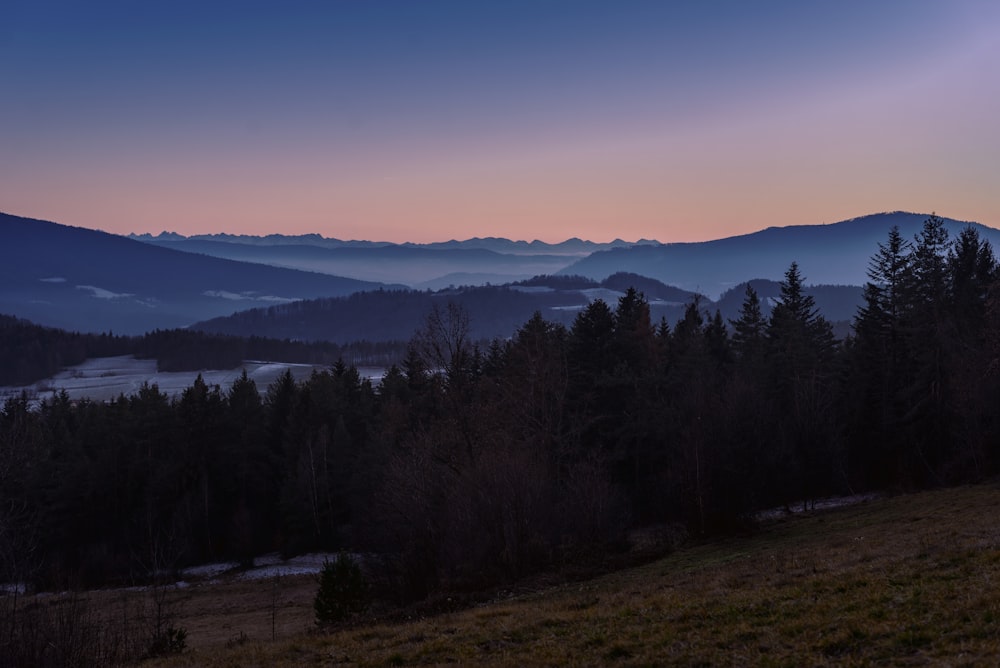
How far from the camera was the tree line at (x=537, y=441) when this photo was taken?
28.0 metres

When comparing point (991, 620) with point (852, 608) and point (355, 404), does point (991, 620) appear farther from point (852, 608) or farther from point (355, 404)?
point (355, 404)

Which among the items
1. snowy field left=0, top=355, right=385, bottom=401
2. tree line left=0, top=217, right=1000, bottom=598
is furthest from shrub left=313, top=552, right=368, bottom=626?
snowy field left=0, top=355, right=385, bottom=401

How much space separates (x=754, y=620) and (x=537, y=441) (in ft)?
88.6

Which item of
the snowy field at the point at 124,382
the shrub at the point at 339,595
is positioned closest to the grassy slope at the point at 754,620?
the shrub at the point at 339,595

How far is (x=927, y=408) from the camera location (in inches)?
1580

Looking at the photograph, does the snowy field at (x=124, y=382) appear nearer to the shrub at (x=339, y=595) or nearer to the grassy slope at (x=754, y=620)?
the shrub at (x=339, y=595)

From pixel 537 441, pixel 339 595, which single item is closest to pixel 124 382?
pixel 537 441

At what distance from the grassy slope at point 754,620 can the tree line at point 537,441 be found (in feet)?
27.3

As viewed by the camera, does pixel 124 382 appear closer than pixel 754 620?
No

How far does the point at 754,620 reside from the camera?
10.8m

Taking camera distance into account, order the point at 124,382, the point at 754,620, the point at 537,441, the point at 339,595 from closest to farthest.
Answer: the point at 754,620 → the point at 339,595 → the point at 537,441 → the point at 124,382

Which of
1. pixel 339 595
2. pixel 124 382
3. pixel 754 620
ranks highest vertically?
pixel 754 620

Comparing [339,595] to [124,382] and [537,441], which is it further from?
[124,382]

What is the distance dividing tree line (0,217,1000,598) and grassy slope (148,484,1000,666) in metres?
8.31
